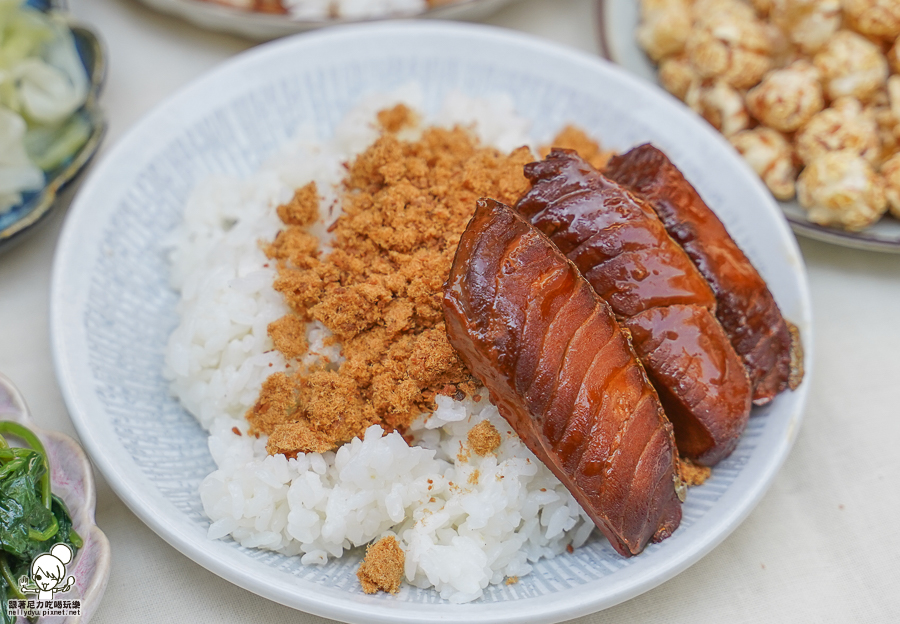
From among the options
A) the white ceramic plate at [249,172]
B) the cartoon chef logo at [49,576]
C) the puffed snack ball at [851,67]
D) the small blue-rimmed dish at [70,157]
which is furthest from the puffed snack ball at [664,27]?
the cartoon chef logo at [49,576]

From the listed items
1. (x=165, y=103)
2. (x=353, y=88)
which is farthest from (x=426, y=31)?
(x=165, y=103)

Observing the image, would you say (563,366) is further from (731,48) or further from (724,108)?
(731,48)

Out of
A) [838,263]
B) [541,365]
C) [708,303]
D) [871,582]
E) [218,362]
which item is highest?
[541,365]

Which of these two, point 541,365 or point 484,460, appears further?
point 484,460

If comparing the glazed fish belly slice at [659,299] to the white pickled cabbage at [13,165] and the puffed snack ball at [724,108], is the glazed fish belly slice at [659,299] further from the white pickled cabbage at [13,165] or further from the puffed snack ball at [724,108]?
the white pickled cabbage at [13,165]

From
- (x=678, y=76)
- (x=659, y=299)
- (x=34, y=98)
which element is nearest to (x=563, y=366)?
(x=659, y=299)

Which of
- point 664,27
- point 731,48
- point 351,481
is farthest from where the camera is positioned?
point 664,27

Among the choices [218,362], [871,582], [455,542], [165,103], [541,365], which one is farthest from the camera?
[165,103]

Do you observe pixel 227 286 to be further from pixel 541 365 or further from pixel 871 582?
pixel 871 582
